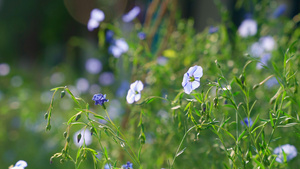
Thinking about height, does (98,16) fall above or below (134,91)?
above

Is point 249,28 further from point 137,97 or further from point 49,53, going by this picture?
point 49,53

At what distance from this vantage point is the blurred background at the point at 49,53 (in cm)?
280

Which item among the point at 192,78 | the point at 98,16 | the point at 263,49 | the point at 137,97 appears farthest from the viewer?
the point at 263,49

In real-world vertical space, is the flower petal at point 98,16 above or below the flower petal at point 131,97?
above

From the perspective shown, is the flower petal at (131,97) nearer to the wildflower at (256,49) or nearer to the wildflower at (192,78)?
the wildflower at (192,78)

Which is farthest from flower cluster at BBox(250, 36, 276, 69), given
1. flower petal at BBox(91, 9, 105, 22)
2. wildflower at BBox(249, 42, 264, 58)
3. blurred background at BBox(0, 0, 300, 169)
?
blurred background at BBox(0, 0, 300, 169)

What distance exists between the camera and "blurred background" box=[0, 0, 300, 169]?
2.80 m

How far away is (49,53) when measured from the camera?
7.70m

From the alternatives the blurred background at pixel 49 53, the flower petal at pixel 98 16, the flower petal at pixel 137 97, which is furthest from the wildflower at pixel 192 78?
the blurred background at pixel 49 53

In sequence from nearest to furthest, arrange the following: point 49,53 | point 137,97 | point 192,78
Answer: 1. point 192,78
2. point 137,97
3. point 49,53

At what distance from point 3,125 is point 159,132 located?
5.94ft

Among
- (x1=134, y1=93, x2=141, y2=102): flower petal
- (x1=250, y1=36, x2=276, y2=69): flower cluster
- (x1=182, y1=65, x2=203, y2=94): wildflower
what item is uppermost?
(x1=250, y1=36, x2=276, y2=69): flower cluster

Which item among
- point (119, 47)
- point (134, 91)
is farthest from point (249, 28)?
point (134, 91)

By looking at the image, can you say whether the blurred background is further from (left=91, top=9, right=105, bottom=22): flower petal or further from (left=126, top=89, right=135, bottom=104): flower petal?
(left=126, top=89, right=135, bottom=104): flower petal
